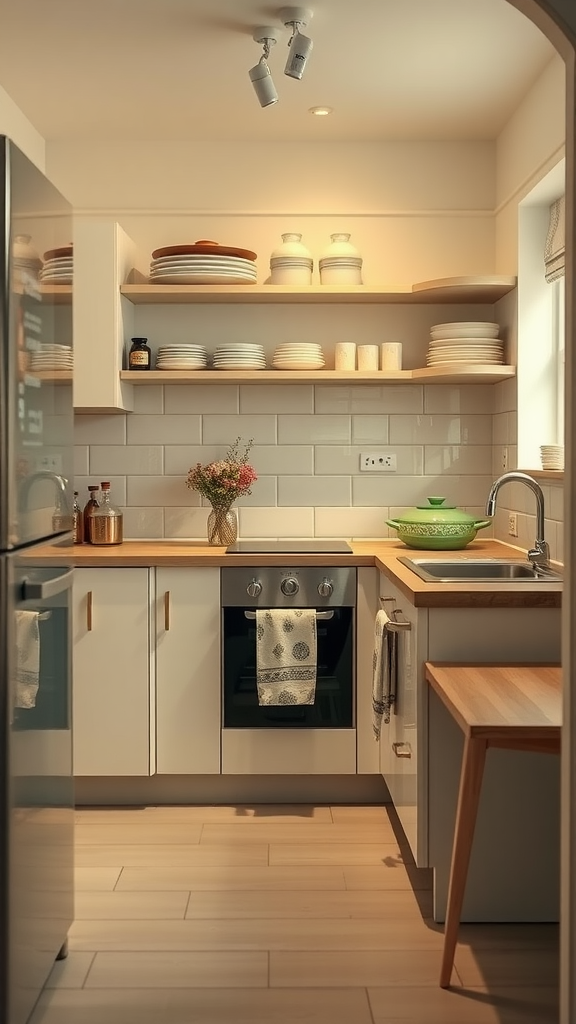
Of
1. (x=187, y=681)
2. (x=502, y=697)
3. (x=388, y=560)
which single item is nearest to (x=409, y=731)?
(x=502, y=697)

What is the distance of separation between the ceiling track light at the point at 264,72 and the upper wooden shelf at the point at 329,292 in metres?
0.82

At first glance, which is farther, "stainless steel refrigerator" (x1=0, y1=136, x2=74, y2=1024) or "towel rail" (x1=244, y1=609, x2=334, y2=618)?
"towel rail" (x1=244, y1=609, x2=334, y2=618)

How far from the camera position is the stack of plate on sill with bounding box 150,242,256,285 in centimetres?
395

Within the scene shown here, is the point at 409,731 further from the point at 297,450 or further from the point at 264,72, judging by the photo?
the point at 264,72

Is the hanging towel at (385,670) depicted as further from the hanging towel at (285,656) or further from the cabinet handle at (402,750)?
the hanging towel at (285,656)

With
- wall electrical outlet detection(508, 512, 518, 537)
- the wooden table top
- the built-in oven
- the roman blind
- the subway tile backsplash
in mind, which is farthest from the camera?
the subway tile backsplash

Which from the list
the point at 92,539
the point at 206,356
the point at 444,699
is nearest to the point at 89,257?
the point at 206,356

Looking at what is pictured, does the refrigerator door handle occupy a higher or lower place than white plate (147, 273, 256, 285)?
lower

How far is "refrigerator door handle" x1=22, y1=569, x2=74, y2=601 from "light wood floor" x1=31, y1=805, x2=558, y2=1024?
0.95 m

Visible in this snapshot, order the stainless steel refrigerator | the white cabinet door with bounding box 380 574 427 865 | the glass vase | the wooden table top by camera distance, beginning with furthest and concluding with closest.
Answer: the glass vase < the white cabinet door with bounding box 380 574 427 865 < the wooden table top < the stainless steel refrigerator

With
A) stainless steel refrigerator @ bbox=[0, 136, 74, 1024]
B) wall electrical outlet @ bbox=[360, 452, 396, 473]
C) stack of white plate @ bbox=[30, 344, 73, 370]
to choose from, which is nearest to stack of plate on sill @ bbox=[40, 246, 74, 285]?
stainless steel refrigerator @ bbox=[0, 136, 74, 1024]

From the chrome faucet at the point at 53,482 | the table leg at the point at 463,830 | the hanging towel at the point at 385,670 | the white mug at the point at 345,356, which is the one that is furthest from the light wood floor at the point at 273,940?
the white mug at the point at 345,356

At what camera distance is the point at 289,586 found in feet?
11.9

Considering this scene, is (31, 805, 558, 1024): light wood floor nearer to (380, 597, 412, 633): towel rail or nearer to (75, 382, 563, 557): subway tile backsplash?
(380, 597, 412, 633): towel rail
